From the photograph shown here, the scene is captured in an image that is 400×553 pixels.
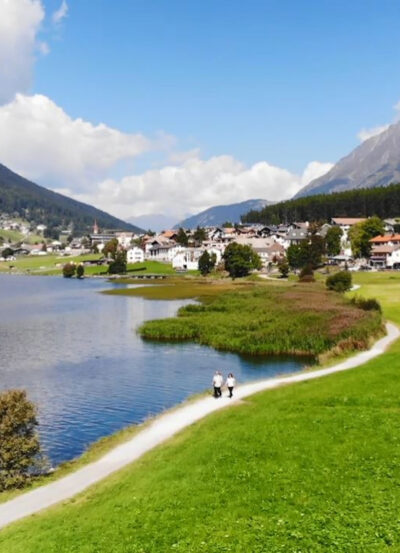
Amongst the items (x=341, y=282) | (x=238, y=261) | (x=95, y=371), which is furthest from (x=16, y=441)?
(x=238, y=261)

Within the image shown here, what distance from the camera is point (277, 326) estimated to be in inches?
2901

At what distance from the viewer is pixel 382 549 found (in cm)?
1800

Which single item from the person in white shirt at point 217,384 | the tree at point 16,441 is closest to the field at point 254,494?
the tree at point 16,441

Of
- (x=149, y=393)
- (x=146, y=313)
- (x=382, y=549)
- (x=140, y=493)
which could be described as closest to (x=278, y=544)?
Result: (x=382, y=549)

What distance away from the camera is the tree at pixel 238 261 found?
608 ft

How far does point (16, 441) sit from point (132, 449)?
245 inches

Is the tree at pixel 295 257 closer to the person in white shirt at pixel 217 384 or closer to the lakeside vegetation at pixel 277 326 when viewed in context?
the lakeside vegetation at pixel 277 326

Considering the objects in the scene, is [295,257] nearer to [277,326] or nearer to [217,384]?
[277,326]

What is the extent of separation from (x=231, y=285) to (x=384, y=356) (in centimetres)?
11109

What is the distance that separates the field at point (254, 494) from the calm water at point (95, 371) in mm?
10173

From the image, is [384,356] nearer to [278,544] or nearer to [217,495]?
[217,495]

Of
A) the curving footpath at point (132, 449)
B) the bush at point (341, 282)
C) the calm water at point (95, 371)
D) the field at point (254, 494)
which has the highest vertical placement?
the bush at point (341, 282)

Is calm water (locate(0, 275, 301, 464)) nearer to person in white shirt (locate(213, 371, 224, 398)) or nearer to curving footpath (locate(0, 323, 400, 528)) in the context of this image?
curving footpath (locate(0, 323, 400, 528))

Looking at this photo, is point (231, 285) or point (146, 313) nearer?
point (146, 313)
